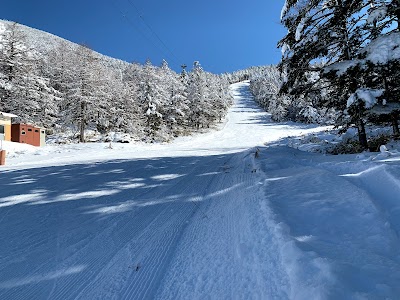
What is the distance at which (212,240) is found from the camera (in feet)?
12.0

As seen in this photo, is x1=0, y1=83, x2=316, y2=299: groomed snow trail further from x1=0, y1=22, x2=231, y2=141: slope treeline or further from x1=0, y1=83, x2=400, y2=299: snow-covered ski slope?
x1=0, y1=22, x2=231, y2=141: slope treeline

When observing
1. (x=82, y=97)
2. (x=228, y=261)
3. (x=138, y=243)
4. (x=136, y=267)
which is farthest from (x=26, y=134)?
(x=228, y=261)

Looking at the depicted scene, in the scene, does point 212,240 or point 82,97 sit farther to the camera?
point 82,97

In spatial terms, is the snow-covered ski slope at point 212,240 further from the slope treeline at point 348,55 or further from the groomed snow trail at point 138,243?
the slope treeline at point 348,55

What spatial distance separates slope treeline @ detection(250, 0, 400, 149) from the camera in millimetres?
6598

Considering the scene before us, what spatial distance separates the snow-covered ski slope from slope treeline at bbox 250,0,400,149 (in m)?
2.52

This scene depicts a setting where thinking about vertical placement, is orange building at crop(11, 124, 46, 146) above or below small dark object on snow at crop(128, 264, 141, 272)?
above

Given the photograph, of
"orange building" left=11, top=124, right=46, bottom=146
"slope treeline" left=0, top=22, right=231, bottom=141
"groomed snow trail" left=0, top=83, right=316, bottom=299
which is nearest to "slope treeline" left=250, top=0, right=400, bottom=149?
"groomed snow trail" left=0, top=83, right=316, bottom=299

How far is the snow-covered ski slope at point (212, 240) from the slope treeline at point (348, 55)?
8.27 feet

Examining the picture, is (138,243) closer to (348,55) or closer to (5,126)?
(348,55)

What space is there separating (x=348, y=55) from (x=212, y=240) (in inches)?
352

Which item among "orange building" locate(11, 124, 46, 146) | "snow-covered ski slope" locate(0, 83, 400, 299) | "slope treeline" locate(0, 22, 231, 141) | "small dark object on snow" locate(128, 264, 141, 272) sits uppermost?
"slope treeline" locate(0, 22, 231, 141)

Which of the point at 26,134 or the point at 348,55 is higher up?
the point at 348,55

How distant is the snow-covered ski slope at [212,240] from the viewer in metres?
2.46
